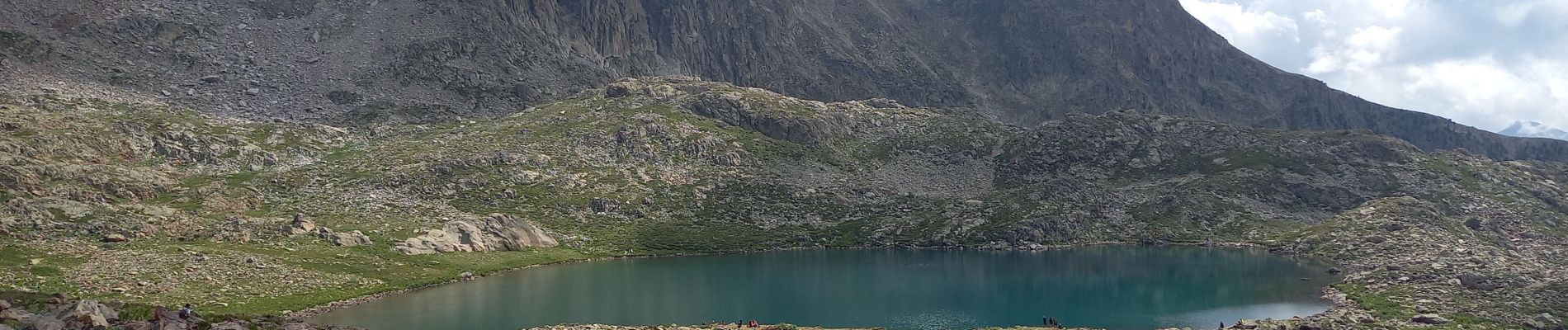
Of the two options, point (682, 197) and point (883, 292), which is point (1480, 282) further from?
point (682, 197)

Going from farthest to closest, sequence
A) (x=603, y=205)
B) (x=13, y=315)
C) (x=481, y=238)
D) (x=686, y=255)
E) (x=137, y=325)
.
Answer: (x=603, y=205) → (x=686, y=255) → (x=481, y=238) → (x=137, y=325) → (x=13, y=315)

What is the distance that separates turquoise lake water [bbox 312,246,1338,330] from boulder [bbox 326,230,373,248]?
1759cm

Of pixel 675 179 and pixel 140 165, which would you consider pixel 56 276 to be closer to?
pixel 140 165

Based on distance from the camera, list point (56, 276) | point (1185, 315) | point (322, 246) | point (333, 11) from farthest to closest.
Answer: point (333, 11)
point (322, 246)
point (1185, 315)
point (56, 276)

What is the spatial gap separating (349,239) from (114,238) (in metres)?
23.6

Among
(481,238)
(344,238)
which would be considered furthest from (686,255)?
(344,238)

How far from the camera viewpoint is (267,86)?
163750mm

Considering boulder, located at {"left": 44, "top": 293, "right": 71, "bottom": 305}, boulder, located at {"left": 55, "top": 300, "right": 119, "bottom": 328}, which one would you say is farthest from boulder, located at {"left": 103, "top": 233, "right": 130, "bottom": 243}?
boulder, located at {"left": 55, "top": 300, "right": 119, "bottom": 328}

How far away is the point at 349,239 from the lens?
348ft

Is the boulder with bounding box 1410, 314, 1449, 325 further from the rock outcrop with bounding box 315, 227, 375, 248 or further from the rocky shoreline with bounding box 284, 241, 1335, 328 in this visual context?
the rock outcrop with bounding box 315, 227, 375, 248

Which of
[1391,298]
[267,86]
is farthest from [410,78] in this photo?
[1391,298]

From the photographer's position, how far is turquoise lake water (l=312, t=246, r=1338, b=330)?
7856 cm

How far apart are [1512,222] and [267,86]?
214 metres

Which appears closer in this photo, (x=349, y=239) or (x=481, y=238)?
(x=349, y=239)
